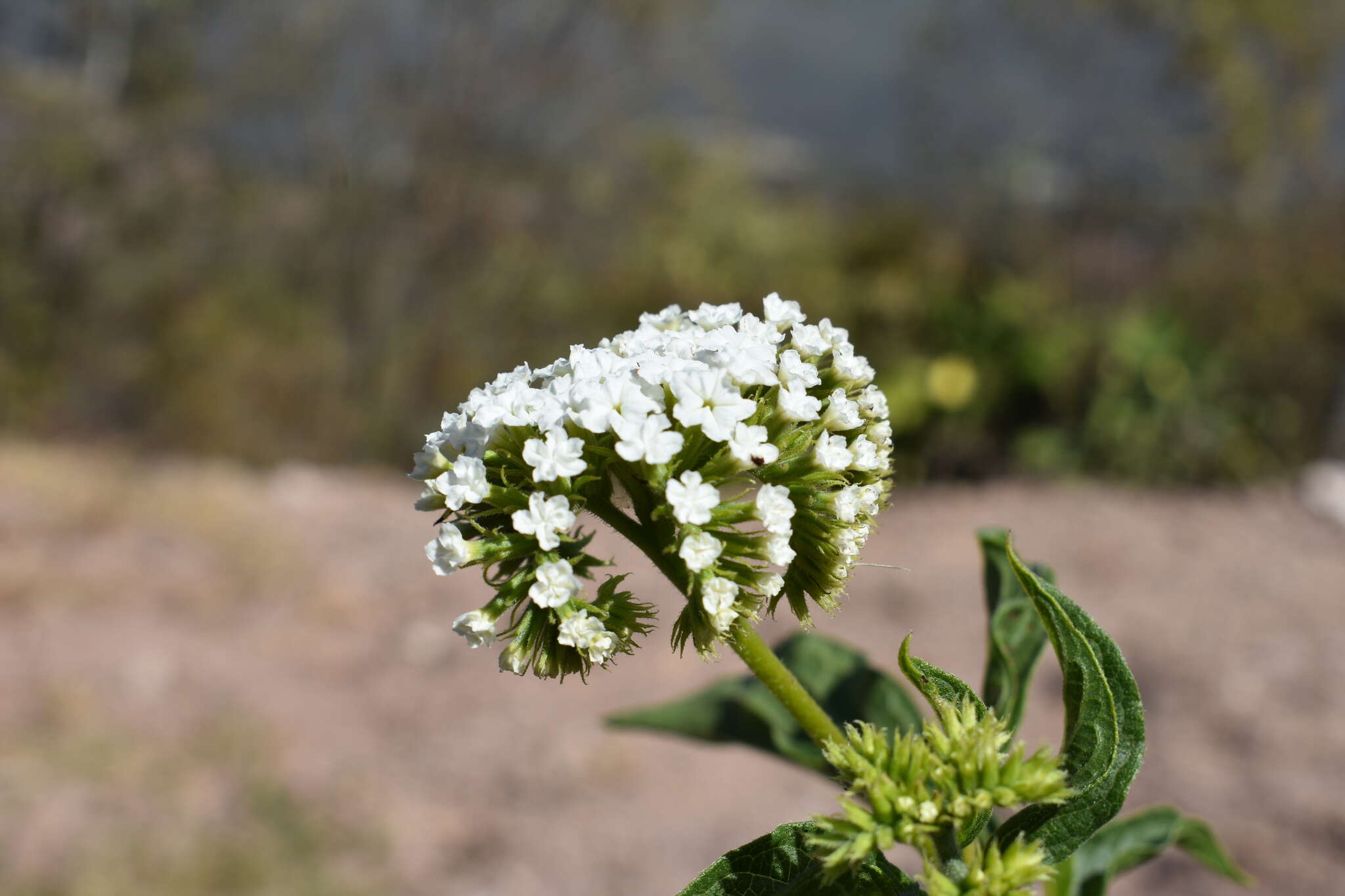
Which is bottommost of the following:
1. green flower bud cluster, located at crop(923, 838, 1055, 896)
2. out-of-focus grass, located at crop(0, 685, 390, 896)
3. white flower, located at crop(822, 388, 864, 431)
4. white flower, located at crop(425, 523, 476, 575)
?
green flower bud cluster, located at crop(923, 838, 1055, 896)

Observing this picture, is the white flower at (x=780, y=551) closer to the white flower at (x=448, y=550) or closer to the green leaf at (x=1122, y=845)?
the white flower at (x=448, y=550)

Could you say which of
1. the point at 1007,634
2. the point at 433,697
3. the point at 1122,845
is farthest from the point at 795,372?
the point at 433,697

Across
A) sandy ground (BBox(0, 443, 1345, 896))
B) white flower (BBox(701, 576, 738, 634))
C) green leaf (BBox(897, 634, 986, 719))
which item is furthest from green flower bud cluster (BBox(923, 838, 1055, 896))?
sandy ground (BBox(0, 443, 1345, 896))

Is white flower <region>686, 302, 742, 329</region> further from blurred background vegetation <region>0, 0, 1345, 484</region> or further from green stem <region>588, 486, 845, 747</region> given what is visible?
blurred background vegetation <region>0, 0, 1345, 484</region>

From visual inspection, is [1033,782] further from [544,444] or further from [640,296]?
[640,296]

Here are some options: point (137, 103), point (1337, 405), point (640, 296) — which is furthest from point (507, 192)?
point (1337, 405)

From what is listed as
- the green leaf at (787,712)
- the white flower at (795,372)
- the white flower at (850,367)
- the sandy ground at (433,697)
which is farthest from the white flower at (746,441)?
the sandy ground at (433,697)
